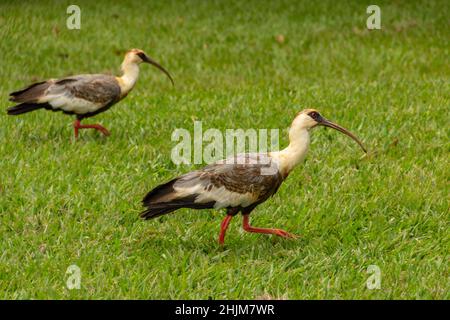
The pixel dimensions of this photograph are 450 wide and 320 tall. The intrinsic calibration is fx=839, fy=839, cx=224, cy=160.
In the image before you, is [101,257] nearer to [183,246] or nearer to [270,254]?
[183,246]

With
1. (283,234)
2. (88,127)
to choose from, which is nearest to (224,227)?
(283,234)

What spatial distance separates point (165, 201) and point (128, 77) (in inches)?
128

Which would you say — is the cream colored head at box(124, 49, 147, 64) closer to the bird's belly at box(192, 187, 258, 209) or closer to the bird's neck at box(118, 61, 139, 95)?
the bird's neck at box(118, 61, 139, 95)

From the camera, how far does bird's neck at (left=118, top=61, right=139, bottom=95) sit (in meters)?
8.60

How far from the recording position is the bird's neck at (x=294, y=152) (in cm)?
582

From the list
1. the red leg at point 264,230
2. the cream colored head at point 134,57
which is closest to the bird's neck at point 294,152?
the red leg at point 264,230

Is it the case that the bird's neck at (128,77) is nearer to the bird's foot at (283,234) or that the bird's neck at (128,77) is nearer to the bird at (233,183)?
the bird at (233,183)

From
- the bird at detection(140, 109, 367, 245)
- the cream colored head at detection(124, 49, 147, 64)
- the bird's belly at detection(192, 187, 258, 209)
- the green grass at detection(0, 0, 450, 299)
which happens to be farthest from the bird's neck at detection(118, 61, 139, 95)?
the bird's belly at detection(192, 187, 258, 209)

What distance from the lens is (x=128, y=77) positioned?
28.5 ft

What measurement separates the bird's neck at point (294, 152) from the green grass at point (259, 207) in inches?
25.5

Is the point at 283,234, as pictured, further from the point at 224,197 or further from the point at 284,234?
the point at 224,197

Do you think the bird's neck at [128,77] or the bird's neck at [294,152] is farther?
the bird's neck at [128,77]

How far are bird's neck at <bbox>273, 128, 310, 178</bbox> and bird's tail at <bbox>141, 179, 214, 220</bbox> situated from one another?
0.56 metres
